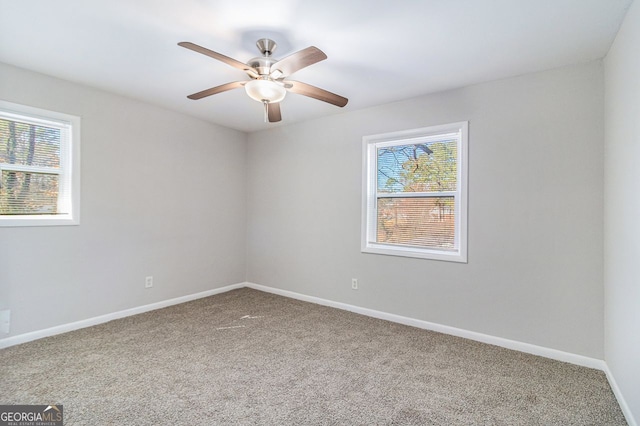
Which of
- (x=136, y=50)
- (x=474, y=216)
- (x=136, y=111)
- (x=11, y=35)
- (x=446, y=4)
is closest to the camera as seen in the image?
(x=446, y=4)

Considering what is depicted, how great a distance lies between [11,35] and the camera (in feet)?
7.51

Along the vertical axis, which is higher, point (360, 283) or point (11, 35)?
point (11, 35)

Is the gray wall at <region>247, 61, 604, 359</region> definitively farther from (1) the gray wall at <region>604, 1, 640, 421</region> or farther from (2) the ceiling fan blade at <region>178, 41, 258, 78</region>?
(2) the ceiling fan blade at <region>178, 41, 258, 78</region>

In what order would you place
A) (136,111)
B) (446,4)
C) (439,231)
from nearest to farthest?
(446,4) → (439,231) → (136,111)

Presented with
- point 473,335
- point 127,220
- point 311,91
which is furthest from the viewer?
point 127,220

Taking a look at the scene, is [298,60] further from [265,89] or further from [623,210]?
[623,210]

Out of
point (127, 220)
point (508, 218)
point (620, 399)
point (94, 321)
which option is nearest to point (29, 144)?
point (127, 220)

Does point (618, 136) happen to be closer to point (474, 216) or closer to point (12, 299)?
point (474, 216)

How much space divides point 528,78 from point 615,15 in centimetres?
83

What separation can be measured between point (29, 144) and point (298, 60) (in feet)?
8.75

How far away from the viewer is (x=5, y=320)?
2721 mm

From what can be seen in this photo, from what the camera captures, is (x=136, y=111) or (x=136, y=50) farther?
(x=136, y=111)

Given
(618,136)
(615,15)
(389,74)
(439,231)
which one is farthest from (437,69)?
(439,231)

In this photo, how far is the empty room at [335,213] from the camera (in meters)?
1.98
